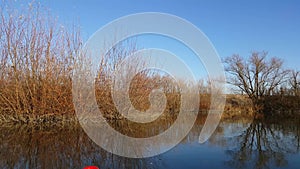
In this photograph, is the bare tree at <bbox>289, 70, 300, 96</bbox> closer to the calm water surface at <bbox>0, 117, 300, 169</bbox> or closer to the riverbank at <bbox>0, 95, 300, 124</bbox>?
the riverbank at <bbox>0, 95, 300, 124</bbox>

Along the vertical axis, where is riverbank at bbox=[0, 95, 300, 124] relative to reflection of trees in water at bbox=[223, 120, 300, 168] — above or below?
above

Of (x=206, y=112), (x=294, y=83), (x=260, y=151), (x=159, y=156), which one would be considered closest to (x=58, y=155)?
(x=159, y=156)

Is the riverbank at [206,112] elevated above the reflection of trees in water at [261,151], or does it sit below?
above

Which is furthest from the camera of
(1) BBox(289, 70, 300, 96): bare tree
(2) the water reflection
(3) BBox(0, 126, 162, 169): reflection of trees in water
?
(1) BBox(289, 70, 300, 96): bare tree

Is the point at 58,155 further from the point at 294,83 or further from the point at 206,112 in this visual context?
the point at 294,83

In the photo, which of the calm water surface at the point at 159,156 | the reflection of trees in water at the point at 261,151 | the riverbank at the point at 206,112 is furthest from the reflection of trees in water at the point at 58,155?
the riverbank at the point at 206,112

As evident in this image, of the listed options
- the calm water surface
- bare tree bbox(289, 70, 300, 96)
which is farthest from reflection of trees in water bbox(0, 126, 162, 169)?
bare tree bbox(289, 70, 300, 96)

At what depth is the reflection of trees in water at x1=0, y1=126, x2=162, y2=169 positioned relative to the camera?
151 inches

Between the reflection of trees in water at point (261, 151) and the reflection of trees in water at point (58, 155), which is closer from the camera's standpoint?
the reflection of trees in water at point (58, 155)

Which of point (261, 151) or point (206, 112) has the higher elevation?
point (206, 112)

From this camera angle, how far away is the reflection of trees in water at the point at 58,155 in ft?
12.6

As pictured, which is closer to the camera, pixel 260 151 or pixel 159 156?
pixel 159 156

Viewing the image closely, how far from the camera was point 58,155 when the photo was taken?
4.33m

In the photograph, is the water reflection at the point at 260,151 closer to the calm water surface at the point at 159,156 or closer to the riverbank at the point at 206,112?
the calm water surface at the point at 159,156
